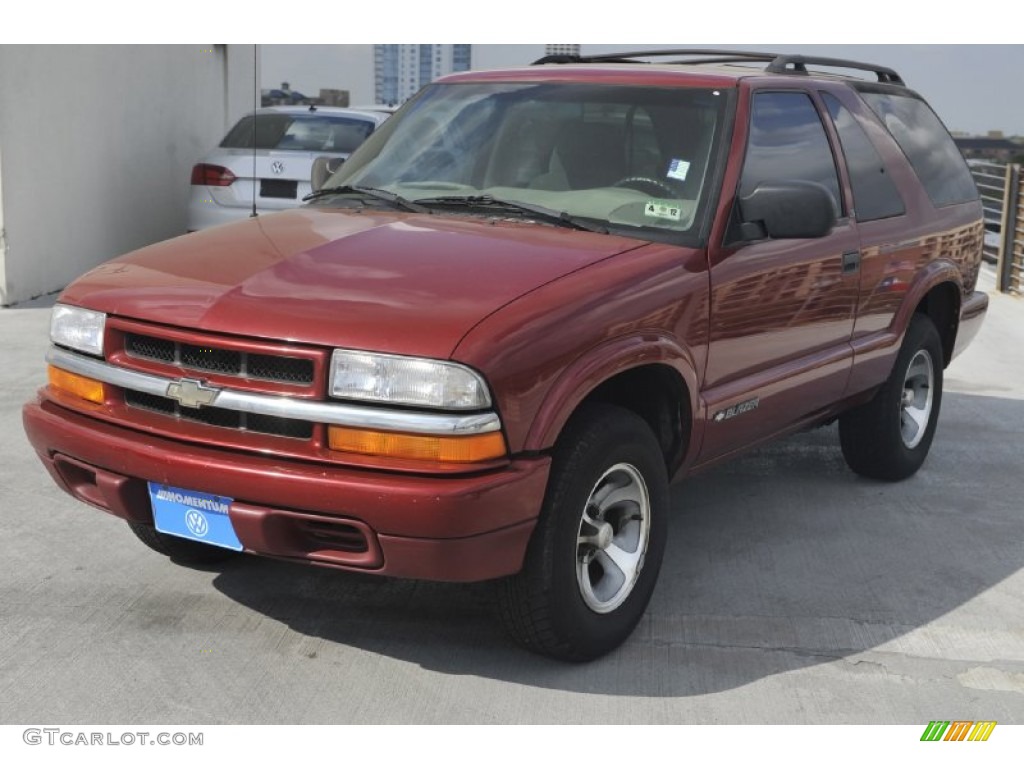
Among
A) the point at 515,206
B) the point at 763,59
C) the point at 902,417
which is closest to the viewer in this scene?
the point at 515,206

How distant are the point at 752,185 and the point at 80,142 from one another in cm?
775

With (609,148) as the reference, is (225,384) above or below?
below

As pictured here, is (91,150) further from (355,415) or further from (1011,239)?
(1011,239)

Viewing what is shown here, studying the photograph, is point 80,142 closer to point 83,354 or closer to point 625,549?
point 83,354

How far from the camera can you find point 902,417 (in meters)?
6.30

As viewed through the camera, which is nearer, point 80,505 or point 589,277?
point 589,277

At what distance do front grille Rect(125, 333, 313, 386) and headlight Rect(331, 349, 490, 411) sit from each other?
4.6 inches

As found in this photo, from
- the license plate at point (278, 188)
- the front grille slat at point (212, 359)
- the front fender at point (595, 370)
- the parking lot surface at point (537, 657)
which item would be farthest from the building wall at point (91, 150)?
the front fender at point (595, 370)

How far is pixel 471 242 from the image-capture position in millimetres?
4203

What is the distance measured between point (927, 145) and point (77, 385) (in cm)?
421

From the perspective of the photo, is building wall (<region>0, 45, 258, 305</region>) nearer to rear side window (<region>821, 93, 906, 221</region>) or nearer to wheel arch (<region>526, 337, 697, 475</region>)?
rear side window (<region>821, 93, 906, 221</region>)
